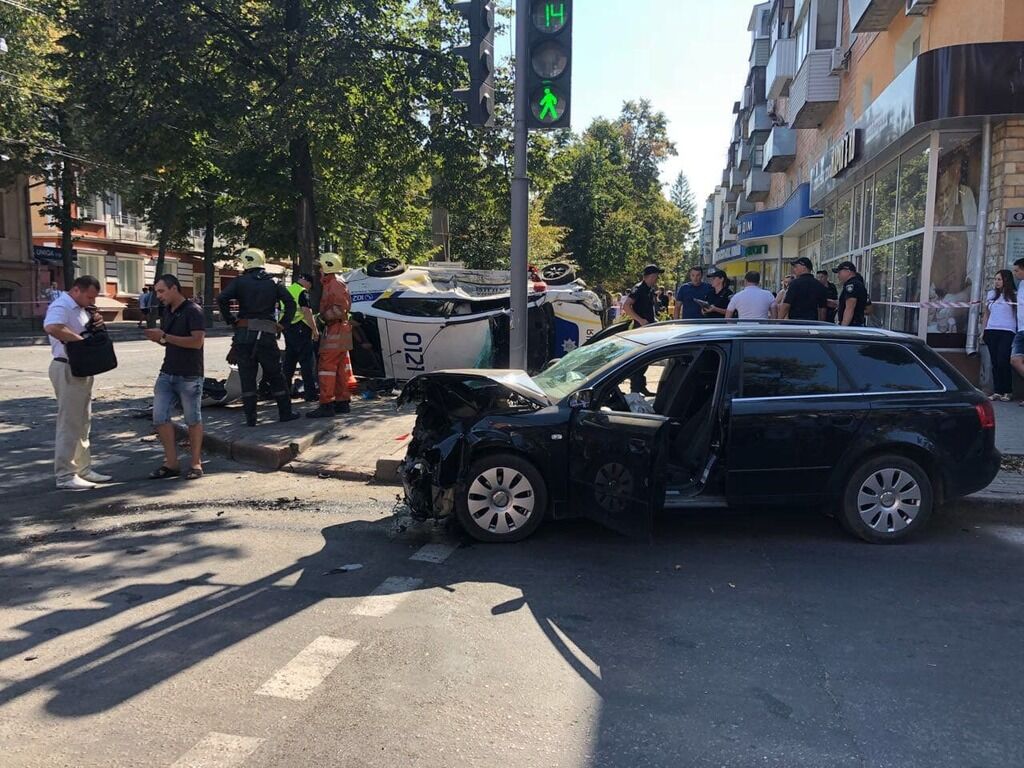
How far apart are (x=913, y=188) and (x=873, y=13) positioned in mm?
3862

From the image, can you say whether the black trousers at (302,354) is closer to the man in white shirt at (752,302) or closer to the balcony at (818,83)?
the man in white shirt at (752,302)

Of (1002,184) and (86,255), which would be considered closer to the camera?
(1002,184)

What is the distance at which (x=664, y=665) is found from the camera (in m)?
3.61

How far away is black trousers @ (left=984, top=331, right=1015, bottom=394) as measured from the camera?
9984mm

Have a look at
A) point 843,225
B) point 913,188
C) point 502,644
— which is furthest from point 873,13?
point 502,644

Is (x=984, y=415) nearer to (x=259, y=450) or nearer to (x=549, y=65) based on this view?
(x=549, y=65)

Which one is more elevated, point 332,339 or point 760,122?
point 760,122

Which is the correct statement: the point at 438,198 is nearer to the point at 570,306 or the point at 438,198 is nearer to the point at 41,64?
the point at 570,306

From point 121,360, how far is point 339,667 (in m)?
16.4

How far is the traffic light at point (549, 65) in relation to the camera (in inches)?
271

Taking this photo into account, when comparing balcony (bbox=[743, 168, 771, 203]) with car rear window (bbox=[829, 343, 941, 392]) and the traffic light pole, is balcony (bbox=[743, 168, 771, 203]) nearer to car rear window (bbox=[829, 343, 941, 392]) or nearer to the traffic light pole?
the traffic light pole

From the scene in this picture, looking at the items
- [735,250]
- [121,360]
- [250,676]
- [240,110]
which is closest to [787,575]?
[250,676]

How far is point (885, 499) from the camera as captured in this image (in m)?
5.37

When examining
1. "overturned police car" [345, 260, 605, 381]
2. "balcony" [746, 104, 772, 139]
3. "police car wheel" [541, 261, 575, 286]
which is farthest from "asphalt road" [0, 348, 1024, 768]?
Answer: "balcony" [746, 104, 772, 139]
